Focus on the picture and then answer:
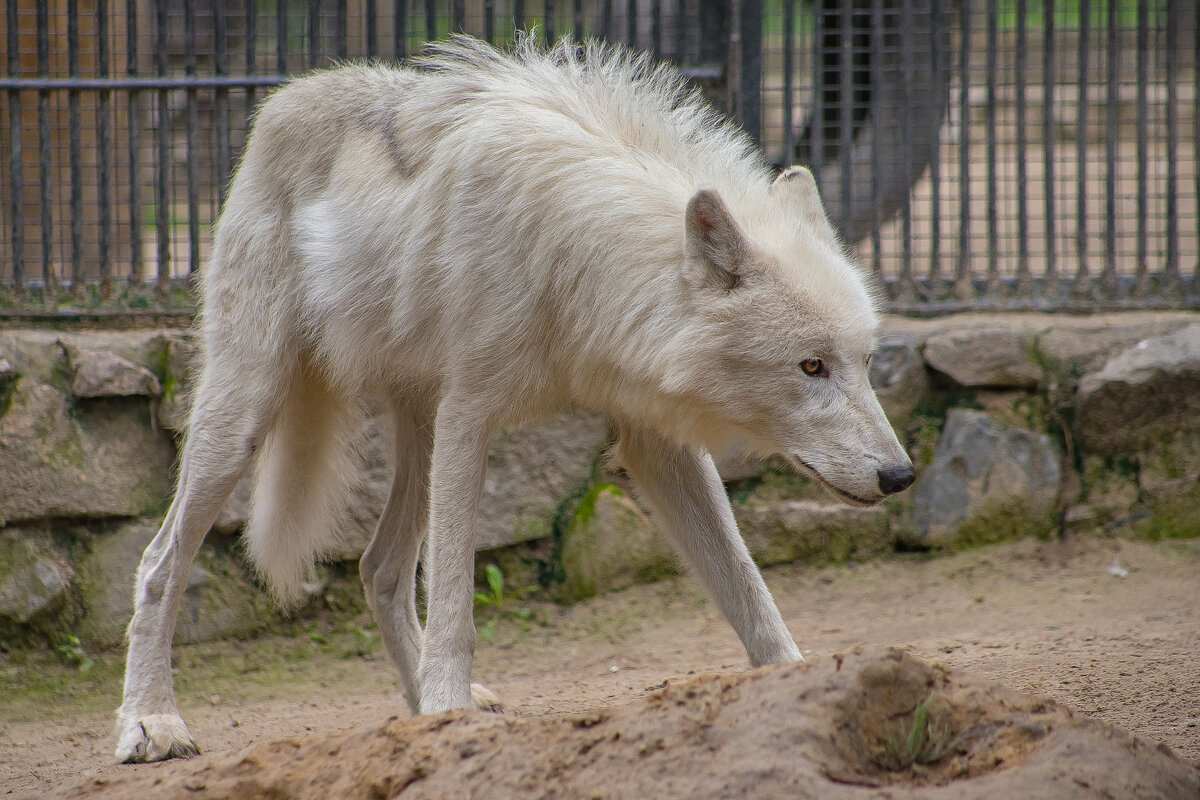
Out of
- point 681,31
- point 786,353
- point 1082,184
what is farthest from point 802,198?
point 1082,184

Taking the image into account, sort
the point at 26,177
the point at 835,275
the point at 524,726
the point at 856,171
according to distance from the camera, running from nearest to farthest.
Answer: the point at 524,726 < the point at 835,275 < the point at 856,171 < the point at 26,177

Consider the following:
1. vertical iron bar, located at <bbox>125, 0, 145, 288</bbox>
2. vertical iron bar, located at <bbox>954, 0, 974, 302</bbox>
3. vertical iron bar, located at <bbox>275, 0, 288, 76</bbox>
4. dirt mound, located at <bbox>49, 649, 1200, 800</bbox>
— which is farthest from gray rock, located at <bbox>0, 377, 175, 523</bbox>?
vertical iron bar, located at <bbox>954, 0, 974, 302</bbox>

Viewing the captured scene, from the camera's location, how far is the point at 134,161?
5.18 metres

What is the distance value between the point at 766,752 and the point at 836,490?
3.65ft

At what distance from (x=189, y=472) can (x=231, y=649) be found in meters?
1.39

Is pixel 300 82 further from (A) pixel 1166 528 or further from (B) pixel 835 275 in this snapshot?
(A) pixel 1166 528

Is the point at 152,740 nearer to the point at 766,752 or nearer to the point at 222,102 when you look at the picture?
the point at 766,752

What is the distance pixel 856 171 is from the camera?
5.59 meters

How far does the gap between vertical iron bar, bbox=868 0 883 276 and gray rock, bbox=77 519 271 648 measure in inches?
131

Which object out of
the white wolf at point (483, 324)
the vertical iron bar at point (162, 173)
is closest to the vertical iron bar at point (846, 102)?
the white wolf at point (483, 324)

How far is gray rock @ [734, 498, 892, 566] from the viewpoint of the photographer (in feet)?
17.1

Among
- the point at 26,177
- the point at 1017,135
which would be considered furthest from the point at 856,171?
the point at 26,177

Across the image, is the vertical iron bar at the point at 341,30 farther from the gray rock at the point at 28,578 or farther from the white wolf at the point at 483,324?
the gray rock at the point at 28,578

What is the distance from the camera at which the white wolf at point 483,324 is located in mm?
3020
